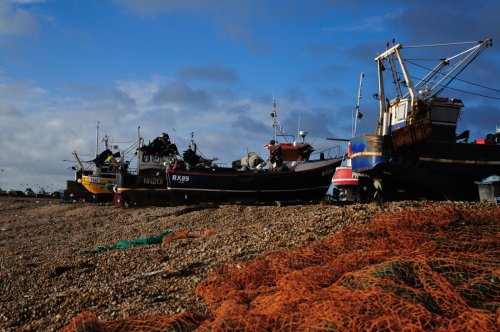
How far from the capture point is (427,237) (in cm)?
664

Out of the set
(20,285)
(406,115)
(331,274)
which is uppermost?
(406,115)

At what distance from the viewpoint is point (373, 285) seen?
15.2ft

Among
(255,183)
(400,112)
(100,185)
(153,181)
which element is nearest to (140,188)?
(153,181)

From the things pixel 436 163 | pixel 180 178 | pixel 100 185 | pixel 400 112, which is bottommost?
pixel 436 163

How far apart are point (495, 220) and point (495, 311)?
12.7 ft

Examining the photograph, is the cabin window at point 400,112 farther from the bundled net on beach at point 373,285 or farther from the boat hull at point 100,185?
the boat hull at point 100,185

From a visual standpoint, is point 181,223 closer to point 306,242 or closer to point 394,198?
point 394,198

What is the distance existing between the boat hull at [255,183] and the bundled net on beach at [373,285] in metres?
15.8

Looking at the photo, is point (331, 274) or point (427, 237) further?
point (427, 237)

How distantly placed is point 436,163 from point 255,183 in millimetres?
10697

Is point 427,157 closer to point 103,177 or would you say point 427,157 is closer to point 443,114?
point 443,114

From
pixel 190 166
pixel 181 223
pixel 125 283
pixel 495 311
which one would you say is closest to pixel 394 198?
pixel 181 223

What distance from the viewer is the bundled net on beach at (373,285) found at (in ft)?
13.3

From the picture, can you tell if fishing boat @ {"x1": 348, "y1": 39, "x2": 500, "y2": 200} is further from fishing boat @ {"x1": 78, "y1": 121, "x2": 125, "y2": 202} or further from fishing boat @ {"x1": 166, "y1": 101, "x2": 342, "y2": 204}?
fishing boat @ {"x1": 78, "y1": 121, "x2": 125, "y2": 202}
